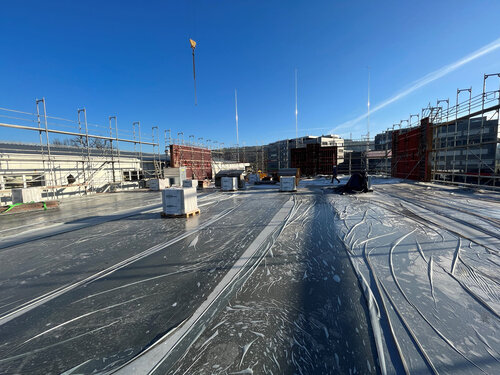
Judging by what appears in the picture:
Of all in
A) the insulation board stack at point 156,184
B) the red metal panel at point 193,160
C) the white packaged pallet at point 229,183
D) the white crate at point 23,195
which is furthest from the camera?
the red metal panel at point 193,160

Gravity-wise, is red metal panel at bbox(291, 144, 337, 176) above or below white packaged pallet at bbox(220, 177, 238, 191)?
above

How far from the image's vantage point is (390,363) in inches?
70.9

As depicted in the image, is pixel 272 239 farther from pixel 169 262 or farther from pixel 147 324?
pixel 147 324

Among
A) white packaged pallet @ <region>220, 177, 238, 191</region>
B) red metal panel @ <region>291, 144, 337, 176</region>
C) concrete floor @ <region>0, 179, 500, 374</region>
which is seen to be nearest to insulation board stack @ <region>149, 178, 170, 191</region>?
white packaged pallet @ <region>220, 177, 238, 191</region>

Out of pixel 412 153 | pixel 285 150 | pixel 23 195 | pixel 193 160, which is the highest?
pixel 285 150

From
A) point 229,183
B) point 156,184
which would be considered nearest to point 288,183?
point 229,183

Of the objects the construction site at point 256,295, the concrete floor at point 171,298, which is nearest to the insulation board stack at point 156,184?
the construction site at point 256,295

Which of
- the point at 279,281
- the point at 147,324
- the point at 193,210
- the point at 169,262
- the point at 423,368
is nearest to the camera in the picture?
the point at 423,368

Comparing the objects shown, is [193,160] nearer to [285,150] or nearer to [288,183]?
[288,183]

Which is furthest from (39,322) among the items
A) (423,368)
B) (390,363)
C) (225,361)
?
(423,368)

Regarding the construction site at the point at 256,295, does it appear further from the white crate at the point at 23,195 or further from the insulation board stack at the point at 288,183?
the insulation board stack at the point at 288,183

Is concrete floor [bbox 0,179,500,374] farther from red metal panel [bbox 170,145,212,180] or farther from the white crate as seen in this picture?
red metal panel [bbox 170,145,212,180]

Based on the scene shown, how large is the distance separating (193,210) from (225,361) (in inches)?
245

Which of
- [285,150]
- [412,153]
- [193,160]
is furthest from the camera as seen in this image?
[285,150]
